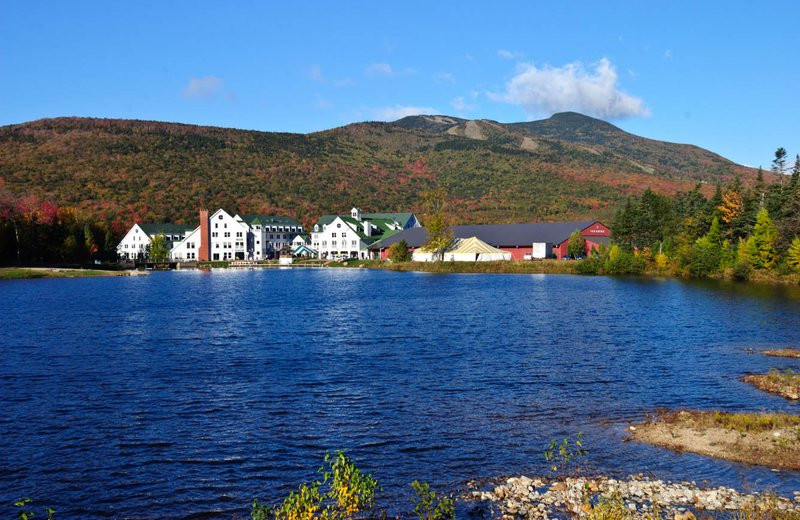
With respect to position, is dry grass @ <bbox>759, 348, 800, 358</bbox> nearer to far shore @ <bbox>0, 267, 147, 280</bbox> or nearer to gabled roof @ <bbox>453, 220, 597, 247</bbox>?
gabled roof @ <bbox>453, 220, 597, 247</bbox>

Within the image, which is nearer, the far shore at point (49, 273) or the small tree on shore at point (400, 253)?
the far shore at point (49, 273)

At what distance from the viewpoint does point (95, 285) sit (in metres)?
67.7

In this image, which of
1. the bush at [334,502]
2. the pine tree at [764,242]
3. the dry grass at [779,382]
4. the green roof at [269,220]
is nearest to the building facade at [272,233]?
the green roof at [269,220]

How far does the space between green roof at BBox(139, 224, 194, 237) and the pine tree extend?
306 feet

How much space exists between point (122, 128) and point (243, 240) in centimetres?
8615

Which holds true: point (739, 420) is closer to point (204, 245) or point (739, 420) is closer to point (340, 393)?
point (340, 393)

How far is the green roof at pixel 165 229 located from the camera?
11825 cm

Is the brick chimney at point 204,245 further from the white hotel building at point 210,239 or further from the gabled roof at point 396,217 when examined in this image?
the gabled roof at point 396,217

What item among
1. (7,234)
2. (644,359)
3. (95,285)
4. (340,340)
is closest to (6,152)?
(7,234)

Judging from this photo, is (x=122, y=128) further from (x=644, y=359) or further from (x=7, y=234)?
(x=644, y=359)

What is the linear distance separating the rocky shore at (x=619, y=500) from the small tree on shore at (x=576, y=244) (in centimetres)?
7925

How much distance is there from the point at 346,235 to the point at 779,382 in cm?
10158

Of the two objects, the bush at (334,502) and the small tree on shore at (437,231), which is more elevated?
the small tree on shore at (437,231)

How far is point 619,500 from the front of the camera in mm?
11289
